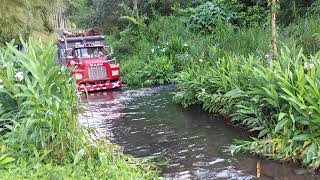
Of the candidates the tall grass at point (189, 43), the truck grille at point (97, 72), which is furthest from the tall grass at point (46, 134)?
the truck grille at point (97, 72)

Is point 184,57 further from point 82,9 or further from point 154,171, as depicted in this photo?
point 82,9

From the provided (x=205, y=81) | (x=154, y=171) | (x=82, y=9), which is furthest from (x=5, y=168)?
(x=82, y=9)

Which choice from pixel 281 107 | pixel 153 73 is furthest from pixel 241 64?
pixel 153 73

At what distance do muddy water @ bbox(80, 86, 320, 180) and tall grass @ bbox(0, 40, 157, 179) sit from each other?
1.88ft

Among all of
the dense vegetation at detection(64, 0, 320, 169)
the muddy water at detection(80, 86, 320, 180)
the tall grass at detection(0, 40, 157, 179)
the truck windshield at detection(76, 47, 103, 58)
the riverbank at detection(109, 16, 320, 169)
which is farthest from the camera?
the truck windshield at detection(76, 47, 103, 58)

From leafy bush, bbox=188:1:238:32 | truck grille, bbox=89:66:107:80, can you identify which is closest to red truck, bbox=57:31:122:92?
truck grille, bbox=89:66:107:80

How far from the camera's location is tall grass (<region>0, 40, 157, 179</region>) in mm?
5348

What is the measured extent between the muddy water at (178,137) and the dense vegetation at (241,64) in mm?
331

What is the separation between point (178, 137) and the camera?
8.45 metres

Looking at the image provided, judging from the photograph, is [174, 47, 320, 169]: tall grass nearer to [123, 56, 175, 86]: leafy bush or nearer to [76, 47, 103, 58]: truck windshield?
[123, 56, 175, 86]: leafy bush

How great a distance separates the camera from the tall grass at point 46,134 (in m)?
5.35

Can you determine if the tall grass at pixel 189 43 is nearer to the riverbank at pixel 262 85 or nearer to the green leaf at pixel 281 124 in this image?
the riverbank at pixel 262 85

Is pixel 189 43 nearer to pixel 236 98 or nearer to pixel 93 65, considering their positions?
pixel 93 65

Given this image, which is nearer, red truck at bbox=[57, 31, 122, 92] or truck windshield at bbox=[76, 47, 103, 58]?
red truck at bbox=[57, 31, 122, 92]
